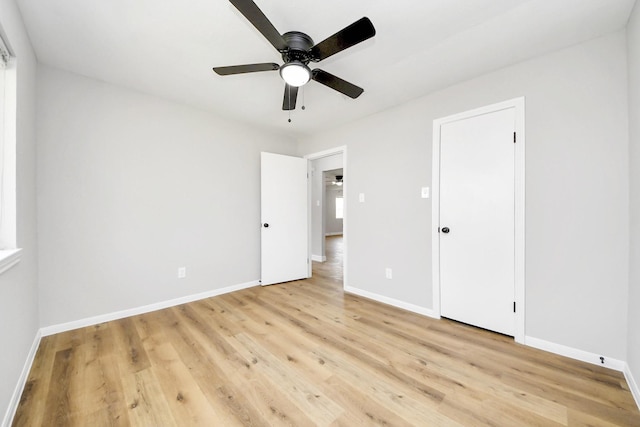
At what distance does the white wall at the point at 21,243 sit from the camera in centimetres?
133

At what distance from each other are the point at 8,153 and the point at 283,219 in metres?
2.71

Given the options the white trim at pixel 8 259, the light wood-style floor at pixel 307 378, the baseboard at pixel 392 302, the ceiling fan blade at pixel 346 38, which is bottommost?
the light wood-style floor at pixel 307 378

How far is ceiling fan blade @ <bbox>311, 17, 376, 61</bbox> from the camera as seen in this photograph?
4.30 feet

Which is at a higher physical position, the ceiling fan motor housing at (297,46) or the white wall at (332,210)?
the ceiling fan motor housing at (297,46)

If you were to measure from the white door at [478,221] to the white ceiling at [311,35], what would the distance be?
566 mm

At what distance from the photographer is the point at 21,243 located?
1.68m

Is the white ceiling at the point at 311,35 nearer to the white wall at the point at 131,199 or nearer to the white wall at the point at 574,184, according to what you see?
the white wall at the point at 574,184

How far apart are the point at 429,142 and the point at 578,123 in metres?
1.10

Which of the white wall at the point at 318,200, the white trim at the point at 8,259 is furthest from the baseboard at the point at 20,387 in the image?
the white wall at the point at 318,200

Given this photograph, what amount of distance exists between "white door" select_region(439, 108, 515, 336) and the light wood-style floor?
10.5 inches

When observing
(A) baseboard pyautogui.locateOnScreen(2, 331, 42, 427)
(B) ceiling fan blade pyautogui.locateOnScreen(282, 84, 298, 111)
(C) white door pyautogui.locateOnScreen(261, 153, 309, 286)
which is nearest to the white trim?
(A) baseboard pyautogui.locateOnScreen(2, 331, 42, 427)

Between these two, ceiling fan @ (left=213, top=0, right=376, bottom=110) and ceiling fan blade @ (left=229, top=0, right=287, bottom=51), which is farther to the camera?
ceiling fan @ (left=213, top=0, right=376, bottom=110)

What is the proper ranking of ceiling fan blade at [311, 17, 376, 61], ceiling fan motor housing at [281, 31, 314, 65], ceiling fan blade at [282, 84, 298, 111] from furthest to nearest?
ceiling fan blade at [282, 84, 298, 111] → ceiling fan motor housing at [281, 31, 314, 65] → ceiling fan blade at [311, 17, 376, 61]

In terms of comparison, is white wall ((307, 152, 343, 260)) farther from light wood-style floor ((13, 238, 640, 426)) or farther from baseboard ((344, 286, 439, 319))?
light wood-style floor ((13, 238, 640, 426))
